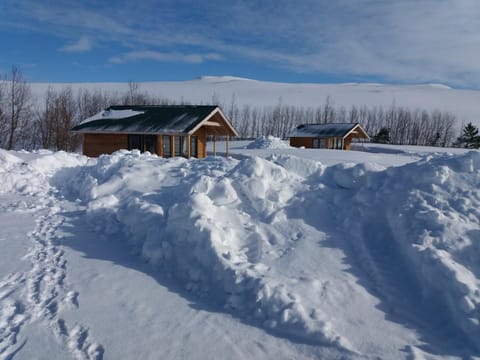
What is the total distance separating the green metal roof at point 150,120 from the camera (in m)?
19.1

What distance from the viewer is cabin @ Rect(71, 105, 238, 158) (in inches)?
761

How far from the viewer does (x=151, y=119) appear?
67.2 ft

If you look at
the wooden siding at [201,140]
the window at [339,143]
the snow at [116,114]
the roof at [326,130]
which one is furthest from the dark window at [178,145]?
the window at [339,143]

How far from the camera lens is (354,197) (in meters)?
6.57

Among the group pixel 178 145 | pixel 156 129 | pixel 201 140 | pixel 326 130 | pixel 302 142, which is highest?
pixel 326 130

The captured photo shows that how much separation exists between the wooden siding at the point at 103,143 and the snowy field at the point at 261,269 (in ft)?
42.1

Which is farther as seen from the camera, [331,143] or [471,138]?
[471,138]

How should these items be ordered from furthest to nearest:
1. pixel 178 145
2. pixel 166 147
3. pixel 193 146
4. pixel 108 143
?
pixel 193 146 < pixel 108 143 < pixel 178 145 < pixel 166 147

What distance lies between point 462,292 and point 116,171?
877 cm

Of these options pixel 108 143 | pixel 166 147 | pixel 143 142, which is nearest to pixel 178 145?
pixel 166 147

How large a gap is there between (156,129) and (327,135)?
1796 cm

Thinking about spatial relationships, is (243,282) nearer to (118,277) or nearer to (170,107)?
(118,277)

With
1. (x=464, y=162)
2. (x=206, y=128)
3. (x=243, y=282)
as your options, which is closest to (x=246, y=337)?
(x=243, y=282)

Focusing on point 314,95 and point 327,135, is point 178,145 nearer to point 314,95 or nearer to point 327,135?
point 327,135
